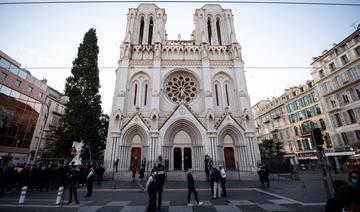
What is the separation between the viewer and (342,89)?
72.0 feet

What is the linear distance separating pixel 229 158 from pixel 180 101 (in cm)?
954

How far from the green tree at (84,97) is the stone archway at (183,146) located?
27.9 ft

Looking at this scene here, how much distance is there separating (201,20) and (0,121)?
31.3m

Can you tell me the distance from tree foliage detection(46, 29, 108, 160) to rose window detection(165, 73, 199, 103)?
9226 mm

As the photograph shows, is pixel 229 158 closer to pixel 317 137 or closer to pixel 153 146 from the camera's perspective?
pixel 153 146

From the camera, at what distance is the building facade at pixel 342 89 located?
20.3m

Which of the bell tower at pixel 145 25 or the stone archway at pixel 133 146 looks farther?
the bell tower at pixel 145 25

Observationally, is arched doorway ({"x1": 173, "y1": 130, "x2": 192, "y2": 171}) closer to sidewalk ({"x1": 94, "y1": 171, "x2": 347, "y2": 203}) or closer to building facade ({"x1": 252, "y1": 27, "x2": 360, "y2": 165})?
sidewalk ({"x1": 94, "y1": 171, "x2": 347, "y2": 203})

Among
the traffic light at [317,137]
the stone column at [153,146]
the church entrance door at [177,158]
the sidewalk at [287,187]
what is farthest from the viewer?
the church entrance door at [177,158]

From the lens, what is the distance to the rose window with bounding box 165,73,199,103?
878 inches

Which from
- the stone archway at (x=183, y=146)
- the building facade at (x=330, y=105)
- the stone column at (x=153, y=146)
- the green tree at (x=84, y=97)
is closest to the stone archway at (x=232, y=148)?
the stone archway at (x=183, y=146)

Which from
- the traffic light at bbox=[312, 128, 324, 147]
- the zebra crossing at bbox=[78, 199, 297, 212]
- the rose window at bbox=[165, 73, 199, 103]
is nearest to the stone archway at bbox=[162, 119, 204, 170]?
the rose window at bbox=[165, 73, 199, 103]

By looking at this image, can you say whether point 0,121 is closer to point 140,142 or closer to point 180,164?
point 140,142

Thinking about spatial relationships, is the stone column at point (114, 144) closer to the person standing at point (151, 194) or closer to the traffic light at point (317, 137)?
the person standing at point (151, 194)
